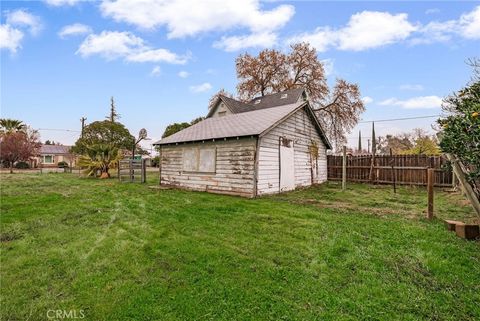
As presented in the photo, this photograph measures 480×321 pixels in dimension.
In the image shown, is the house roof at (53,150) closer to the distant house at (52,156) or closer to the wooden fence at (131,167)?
the distant house at (52,156)

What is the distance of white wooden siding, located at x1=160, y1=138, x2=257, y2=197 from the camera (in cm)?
1030

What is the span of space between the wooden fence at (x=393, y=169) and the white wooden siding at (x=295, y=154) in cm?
157

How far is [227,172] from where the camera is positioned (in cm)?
1105

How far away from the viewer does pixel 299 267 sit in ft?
11.9

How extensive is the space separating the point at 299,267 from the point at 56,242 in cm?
437

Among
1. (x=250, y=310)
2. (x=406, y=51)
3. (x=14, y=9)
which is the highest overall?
(x=406, y=51)

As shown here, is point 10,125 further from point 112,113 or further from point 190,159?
point 190,159

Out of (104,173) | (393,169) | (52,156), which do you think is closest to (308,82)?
(393,169)

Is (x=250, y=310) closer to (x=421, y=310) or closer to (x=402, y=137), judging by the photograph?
(x=421, y=310)

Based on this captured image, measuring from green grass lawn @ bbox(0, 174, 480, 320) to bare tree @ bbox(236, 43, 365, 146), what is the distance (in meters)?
27.0

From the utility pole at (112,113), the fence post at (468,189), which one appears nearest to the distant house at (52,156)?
the utility pole at (112,113)

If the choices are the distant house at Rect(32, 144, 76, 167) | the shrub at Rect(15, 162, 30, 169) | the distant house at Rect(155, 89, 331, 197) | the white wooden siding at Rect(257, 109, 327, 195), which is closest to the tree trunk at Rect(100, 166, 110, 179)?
the distant house at Rect(155, 89, 331, 197)

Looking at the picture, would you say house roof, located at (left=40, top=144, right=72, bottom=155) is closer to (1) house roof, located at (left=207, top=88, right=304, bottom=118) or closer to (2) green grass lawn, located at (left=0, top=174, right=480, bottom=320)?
(1) house roof, located at (left=207, top=88, right=304, bottom=118)

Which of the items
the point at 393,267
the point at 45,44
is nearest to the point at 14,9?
the point at 45,44
